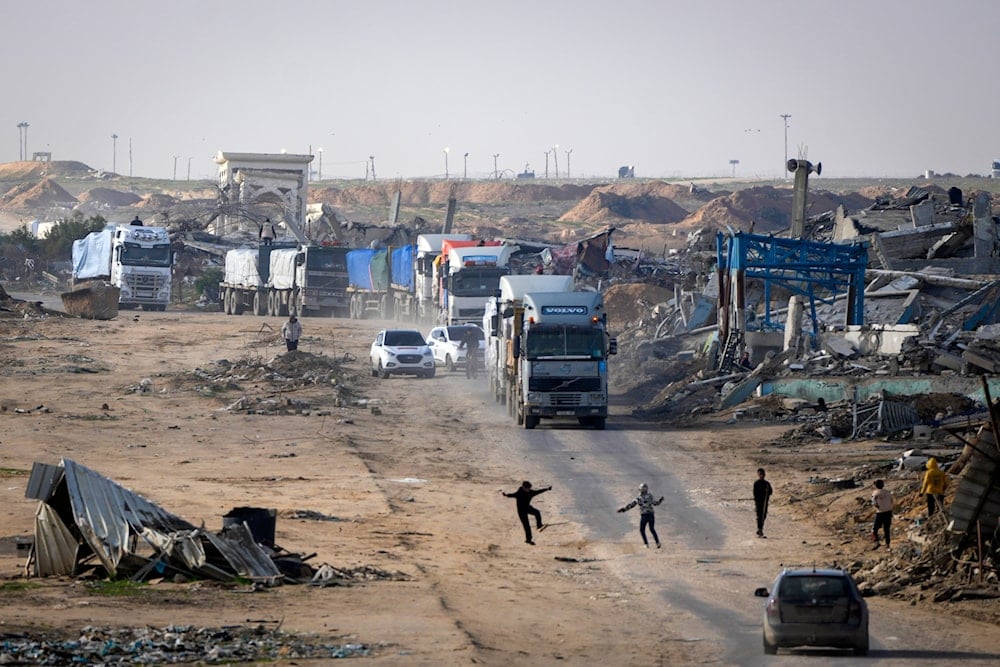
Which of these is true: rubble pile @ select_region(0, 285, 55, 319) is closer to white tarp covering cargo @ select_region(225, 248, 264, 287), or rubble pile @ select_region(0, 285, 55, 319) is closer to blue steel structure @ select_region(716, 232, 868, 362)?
white tarp covering cargo @ select_region(225, 248, 264, 287)

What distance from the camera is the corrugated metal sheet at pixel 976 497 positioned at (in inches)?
768

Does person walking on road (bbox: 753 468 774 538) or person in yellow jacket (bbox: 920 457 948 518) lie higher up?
person in yellow jacket (bbox: 920 457 948 518)

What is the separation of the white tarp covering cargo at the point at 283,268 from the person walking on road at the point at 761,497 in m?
52.8

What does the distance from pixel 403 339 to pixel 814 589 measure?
33.6m

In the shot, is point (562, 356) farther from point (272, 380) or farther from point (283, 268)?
point (283, 268)

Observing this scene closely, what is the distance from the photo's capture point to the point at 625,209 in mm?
152125

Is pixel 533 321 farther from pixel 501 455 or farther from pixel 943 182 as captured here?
pixel 943 182

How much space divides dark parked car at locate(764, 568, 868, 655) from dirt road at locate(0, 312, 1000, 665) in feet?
1.16

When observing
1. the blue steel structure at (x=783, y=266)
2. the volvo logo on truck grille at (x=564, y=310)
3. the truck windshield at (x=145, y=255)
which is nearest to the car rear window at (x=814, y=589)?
the volvo logo on truck grille at (x=564, y=310)

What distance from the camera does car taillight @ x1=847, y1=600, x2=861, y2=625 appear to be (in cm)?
1547

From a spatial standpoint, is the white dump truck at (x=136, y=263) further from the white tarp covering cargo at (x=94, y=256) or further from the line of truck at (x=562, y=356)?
the line of truck at (x=562, y=356)

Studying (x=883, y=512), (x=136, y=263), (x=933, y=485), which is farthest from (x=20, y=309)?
(x=933, y=485)

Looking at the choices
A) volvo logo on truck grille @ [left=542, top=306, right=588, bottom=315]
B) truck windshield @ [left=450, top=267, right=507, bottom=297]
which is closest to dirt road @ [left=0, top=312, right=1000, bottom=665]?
volvo logo on truck grille @ [left=542, top=306, right=588, bottom=315]

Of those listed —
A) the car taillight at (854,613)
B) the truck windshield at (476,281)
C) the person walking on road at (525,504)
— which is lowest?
the person walking on road at (525,504)
